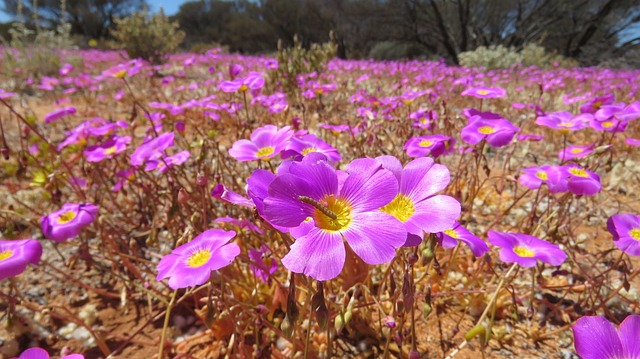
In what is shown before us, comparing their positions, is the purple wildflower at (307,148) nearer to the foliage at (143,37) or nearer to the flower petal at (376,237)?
the flower petal at (376,237)

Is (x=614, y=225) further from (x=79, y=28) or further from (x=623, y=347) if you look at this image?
(x=79, y=28)

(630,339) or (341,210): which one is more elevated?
(341,210)

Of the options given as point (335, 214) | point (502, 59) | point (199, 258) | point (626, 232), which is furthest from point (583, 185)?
point (502, 59)

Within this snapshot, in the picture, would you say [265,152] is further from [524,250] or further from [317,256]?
[524,250]

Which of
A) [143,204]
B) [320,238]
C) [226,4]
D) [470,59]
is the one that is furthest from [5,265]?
[226,4]

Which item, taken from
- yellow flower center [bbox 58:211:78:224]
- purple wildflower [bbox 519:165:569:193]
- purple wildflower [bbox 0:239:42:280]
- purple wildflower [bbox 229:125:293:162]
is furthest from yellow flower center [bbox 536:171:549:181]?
yellow flower center [bbox 58:211:78:224]

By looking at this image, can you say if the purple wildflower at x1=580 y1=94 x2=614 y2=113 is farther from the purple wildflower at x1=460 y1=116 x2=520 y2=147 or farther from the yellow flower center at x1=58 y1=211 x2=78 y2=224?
the yellow flower center at x1=58 y1=211 x2=78 y2=224

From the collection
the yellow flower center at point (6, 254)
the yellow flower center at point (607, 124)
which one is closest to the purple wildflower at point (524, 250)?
the yellow flower center at point (607, 124)
